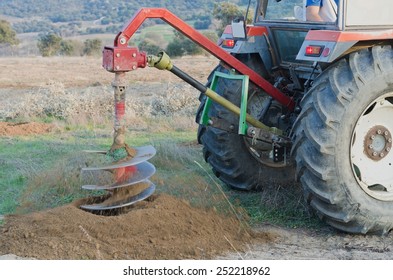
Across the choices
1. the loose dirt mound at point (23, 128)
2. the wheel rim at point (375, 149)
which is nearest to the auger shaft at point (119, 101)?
the wheel rim at point (375, 149)

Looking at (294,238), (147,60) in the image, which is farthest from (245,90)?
(294,238)

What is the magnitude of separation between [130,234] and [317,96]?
6.17 feet

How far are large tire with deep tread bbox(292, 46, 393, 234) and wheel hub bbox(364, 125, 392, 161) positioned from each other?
0.78 feet

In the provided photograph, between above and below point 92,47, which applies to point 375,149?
above

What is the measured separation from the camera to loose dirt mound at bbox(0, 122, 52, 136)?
1098cm

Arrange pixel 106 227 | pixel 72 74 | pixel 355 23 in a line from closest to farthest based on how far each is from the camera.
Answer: pixel 106 227, pixel 355 23, pixel 72 74

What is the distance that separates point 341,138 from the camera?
6.07 metres

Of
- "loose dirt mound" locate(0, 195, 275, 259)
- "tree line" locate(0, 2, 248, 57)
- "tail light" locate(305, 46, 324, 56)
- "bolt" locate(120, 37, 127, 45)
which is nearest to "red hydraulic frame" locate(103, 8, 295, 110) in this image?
"bolt" locate(120, 37, 127, 45)

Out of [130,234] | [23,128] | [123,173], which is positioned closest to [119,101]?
[123,173]

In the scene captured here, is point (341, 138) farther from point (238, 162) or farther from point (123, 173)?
point (123, 173)

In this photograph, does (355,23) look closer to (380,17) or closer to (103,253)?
(380,17)

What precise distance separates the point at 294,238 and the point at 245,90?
4.47ft

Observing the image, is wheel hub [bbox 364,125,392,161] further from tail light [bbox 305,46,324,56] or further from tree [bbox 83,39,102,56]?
tree [bbox 83,39,102,56]

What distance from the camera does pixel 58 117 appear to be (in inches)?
503
